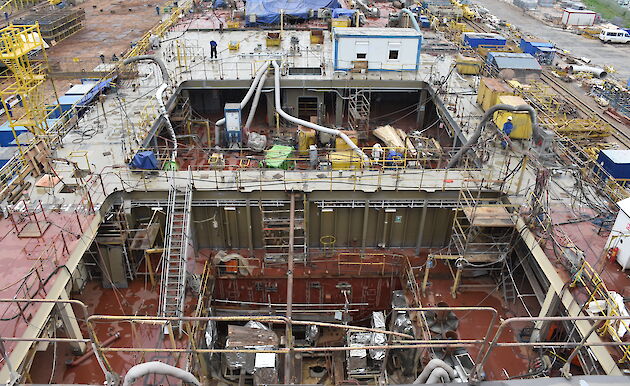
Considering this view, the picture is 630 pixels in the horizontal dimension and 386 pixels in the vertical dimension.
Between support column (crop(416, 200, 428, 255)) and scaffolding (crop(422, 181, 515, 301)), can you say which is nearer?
scaffolding (crop(422, 181, 515, 301))

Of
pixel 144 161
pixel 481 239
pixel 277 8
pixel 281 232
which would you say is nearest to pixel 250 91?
pixel 144 161

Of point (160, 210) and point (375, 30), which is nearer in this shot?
point (160, 210)

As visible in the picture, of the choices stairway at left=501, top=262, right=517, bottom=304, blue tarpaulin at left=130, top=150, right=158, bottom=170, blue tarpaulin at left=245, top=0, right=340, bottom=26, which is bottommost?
stairway at left=501, top=262, right=517, bottom=304

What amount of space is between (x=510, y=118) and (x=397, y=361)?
11833 millimetres

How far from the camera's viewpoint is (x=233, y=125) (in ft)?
89.7

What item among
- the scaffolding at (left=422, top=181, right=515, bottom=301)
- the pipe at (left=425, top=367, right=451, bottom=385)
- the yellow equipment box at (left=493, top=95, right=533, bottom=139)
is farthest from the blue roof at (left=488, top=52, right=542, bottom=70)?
the pipe at (left=425, top=367, right=451, bottom=385)

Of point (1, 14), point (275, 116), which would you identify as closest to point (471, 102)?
point (275, 116)

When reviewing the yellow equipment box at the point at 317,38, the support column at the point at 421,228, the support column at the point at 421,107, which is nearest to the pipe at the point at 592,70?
the support column at the point at 421,107

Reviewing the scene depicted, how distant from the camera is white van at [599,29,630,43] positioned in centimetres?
6331

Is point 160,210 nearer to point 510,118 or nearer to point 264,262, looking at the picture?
point 264,262

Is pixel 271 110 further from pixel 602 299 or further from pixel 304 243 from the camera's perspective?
pixel 602 299

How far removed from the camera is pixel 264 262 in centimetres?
2048

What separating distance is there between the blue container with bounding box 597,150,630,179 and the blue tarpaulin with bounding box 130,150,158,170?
20.7 meters

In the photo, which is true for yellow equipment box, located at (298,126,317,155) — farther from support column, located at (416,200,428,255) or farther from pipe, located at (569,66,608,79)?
pipe, located at (569,66,608,79)
